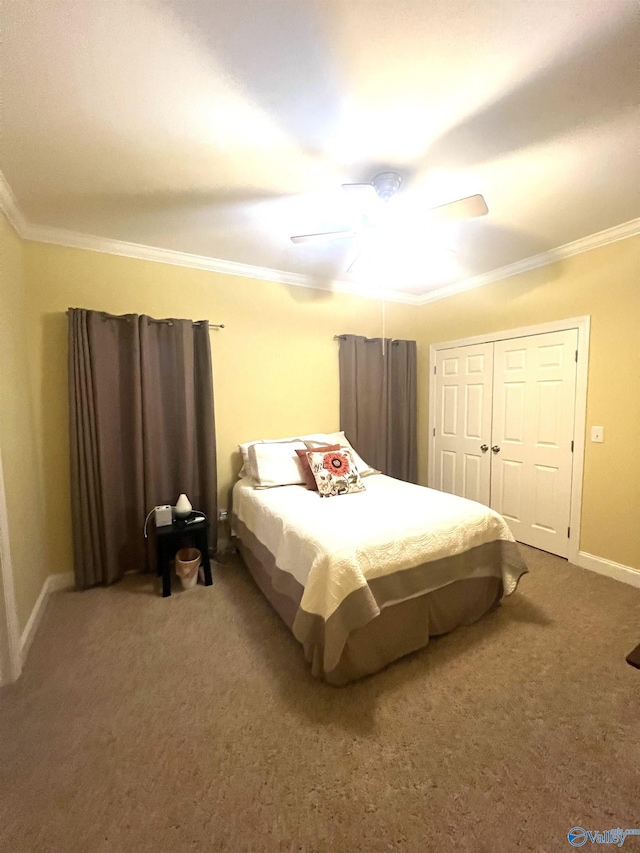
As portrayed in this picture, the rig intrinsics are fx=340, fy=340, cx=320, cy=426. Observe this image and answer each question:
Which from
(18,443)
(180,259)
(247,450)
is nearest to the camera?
(18,443)

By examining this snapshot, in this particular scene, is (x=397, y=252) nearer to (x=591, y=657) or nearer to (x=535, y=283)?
(x=535, y=283)

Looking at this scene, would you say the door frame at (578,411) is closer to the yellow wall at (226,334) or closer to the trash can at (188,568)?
the yellow wall at (226,334)

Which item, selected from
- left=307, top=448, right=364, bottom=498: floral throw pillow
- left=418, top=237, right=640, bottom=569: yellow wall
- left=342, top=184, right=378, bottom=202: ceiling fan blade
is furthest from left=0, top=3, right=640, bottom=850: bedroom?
left=307, top=448, right=364, bottom=498: floral throw pillow

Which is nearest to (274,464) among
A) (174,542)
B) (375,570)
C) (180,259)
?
(174,542)

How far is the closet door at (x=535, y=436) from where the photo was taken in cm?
274

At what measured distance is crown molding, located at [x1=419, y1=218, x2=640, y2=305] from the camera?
92.4 inches

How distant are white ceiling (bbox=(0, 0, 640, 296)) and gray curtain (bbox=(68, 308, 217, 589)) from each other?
2.50 ft

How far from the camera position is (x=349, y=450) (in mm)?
2920

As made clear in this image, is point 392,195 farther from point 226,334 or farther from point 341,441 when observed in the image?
point 341,441

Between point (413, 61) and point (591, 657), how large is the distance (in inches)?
109

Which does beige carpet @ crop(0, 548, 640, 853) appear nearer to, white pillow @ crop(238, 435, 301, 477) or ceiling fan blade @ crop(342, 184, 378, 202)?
white pillow @ crop(238, 435, 301, 477)

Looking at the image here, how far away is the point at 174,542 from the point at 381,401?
2361 mm

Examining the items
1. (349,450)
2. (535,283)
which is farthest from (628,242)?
(349,450)

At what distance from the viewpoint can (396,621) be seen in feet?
5.66
